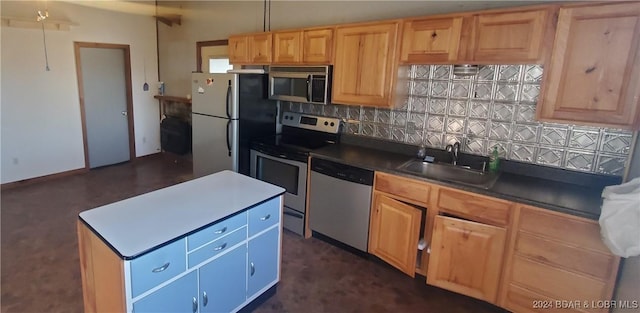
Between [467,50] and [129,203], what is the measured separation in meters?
2.39

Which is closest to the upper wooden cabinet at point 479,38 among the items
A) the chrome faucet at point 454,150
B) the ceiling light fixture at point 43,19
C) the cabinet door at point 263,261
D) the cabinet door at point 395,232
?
the chrome faucet at point 454,150

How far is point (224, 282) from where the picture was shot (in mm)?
1928

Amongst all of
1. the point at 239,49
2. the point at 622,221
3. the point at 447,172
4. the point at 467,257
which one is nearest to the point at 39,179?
the point at 239,49

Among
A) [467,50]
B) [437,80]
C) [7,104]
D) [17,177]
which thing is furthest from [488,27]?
[17,177]

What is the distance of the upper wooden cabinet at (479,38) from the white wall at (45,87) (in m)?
4.64

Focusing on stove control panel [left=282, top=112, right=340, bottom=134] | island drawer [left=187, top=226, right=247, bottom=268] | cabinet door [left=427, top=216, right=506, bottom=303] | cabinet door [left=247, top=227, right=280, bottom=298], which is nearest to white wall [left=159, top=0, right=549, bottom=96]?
stove control panel [left=282, top=112, right=340, bottom=134]

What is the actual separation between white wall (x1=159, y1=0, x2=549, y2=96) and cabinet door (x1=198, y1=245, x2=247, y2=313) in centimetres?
244

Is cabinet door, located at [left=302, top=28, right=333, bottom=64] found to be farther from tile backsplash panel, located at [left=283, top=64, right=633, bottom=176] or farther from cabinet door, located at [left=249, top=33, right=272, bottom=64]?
tile backsplash panel, located at [left=283, top=64, right=633, bottom=176]

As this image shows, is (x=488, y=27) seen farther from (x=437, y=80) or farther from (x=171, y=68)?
(x=171, y=68)

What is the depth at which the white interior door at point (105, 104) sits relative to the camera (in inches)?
195

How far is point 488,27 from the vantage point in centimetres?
222

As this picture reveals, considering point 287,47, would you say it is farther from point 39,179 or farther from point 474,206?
point 39,179

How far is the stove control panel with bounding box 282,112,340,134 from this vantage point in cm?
349

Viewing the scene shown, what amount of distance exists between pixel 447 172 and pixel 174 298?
218cm
